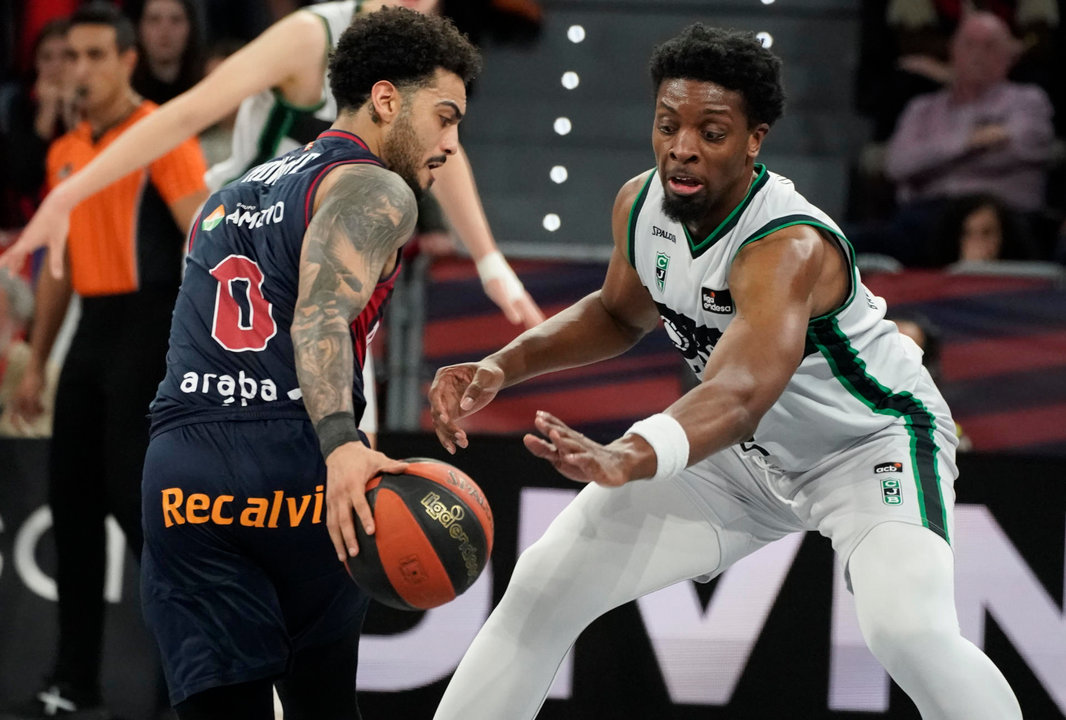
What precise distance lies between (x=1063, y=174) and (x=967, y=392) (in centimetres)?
256

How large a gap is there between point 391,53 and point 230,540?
3.61 feet

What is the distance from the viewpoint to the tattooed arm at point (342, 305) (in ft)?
8.77

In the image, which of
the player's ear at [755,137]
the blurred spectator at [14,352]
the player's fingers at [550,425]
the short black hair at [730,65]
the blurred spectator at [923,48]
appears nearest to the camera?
the player's fingers at [550,425]

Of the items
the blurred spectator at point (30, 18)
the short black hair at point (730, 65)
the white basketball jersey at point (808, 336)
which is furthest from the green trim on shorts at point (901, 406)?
the blurred spectator at point (30, 18)

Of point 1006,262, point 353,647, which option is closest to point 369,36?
point 353,647

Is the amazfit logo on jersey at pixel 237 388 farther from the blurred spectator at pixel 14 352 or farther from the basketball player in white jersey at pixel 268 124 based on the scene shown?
the blurred spectator at pixel 14 352

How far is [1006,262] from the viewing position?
6656mm

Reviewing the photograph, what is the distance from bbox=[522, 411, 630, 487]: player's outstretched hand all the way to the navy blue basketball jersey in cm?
48

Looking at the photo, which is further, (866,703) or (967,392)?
(967,392)

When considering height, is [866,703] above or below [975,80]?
below

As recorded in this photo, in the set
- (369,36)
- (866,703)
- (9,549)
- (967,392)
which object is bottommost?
(866,703)

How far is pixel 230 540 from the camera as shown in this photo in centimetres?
295

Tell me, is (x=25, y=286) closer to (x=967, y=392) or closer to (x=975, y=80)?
(x=967, y=392)

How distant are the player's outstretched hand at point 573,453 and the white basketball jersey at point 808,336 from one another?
0.80 meters
